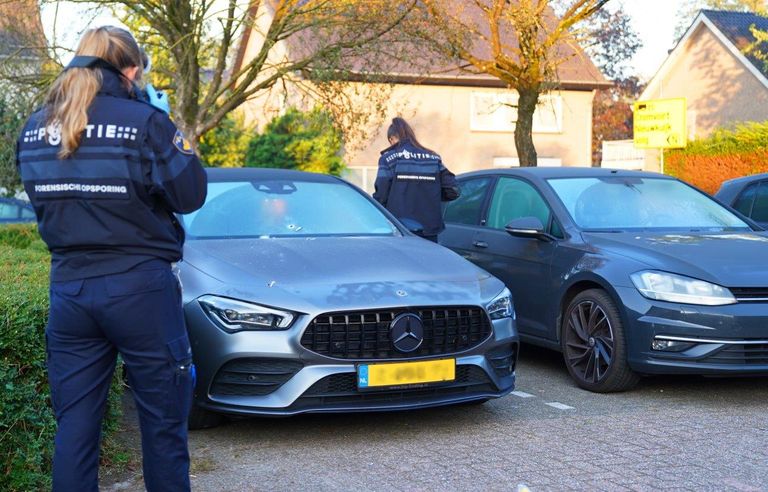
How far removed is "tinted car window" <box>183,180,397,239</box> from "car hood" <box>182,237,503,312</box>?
24 cm

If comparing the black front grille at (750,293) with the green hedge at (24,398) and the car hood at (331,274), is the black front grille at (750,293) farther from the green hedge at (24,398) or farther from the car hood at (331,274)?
the green hedge at (24,398)

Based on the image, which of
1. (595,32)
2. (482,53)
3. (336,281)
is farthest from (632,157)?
(336,281)

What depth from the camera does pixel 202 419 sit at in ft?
18.7

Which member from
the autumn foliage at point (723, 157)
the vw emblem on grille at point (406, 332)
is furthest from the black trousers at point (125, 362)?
the autumn foliage at point (723, 157)

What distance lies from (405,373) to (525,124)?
13.3 metres

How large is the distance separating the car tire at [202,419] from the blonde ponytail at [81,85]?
2.43 metres

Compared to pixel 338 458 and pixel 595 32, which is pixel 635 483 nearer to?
pixel 338 458

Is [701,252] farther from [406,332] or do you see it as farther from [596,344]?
[406,332]

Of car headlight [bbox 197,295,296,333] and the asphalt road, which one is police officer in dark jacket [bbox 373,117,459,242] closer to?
the asphalt road

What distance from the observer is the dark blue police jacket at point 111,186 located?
11.5 feet

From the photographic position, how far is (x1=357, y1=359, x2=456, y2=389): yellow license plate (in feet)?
17.6

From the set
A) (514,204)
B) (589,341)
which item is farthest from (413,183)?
(589,341)

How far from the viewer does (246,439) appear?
5660 millimetres

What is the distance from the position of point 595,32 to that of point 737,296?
12.2 meters
